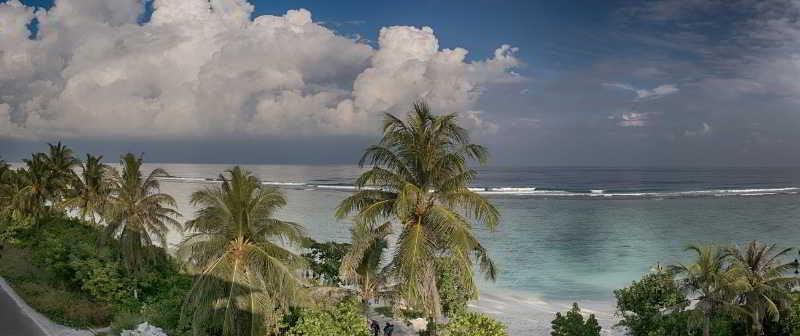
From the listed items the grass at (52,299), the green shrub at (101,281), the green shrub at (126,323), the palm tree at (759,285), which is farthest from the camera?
the green shrub at (101,281)

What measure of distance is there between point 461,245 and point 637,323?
839 cm

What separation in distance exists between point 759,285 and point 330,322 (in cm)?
1308

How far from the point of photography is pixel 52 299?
62.1 ft

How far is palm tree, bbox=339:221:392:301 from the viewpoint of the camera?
15.1 meters

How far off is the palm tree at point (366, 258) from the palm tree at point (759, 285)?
1082 centimetres

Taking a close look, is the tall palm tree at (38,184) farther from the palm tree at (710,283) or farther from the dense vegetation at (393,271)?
the palm tree at (710,283)

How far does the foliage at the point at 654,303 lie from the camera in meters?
17.0

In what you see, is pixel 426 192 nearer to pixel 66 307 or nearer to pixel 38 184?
pixel 66 307

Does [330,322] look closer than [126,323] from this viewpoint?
Yes

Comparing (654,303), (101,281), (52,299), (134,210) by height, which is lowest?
Answer: (52,299)

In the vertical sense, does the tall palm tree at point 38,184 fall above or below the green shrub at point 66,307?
above

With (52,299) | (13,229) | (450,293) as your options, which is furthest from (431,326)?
(13,229)

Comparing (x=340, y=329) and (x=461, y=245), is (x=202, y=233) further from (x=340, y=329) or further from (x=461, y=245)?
(x=461, y=245)

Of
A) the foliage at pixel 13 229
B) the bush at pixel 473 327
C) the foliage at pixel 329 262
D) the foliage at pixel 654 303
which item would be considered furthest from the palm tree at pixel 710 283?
the foliage at pixel 13 229
